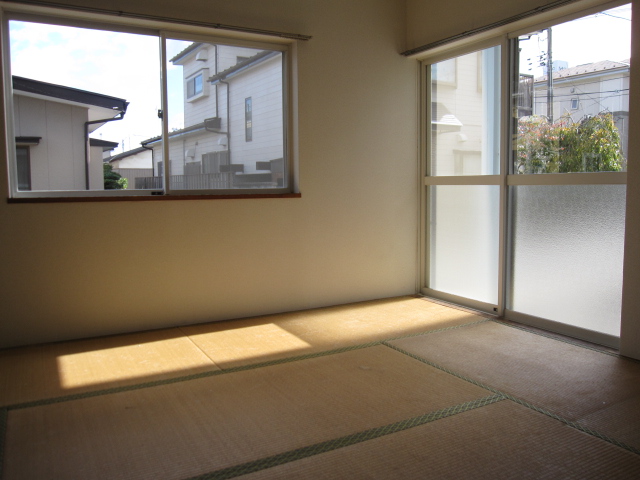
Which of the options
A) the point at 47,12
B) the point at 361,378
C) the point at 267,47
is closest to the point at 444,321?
the point at 361,378

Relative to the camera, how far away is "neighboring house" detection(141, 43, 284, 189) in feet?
13.5

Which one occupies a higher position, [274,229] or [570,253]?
[274,229]

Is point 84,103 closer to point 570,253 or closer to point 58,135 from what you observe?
point 58,135

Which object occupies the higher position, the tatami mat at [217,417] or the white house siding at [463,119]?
the white house siding at [463,119]

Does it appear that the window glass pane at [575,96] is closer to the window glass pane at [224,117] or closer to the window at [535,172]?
the window at [535,172]

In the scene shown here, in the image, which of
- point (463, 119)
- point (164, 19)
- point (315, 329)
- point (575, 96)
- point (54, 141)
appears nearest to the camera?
point (575, 96)

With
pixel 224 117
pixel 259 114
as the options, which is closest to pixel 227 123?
pixel 224 117

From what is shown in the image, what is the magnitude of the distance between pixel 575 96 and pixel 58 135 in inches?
137

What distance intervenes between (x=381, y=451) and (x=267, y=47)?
10.9ft

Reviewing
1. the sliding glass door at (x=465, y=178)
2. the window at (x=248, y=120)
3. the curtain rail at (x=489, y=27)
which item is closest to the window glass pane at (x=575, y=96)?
the curtain rail at (x=489, y=27)

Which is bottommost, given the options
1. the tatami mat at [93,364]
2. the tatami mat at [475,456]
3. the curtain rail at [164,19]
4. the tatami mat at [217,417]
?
the tatami mat at [475,456]

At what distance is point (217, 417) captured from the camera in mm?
2527

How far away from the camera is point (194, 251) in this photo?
162 inches

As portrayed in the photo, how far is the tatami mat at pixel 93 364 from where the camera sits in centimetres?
290
